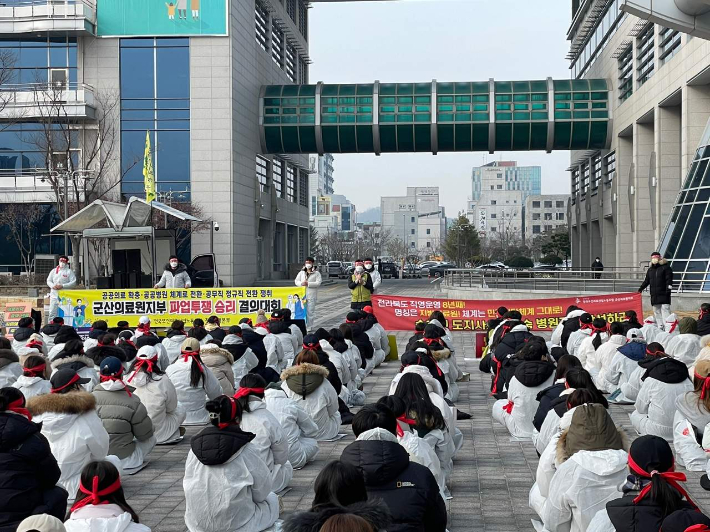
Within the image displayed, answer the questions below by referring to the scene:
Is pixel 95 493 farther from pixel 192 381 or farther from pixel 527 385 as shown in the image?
pixel 527 385

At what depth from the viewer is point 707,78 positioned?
1209 inches

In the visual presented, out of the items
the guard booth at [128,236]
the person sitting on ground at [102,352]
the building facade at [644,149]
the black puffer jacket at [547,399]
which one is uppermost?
the building facade at [644,149]

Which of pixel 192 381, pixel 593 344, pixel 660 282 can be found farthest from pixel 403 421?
pixel 660 282

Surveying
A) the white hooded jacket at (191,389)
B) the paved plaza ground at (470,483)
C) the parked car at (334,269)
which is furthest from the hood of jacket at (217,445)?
the parked car at (334,269)

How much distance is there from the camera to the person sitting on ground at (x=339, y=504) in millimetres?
3217

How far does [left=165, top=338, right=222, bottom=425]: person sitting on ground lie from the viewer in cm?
1052

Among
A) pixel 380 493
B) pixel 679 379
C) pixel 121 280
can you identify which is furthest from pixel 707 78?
pixel 380 493

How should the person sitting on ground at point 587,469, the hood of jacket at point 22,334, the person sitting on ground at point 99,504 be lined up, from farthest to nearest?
1. the hood of jacket at point 22,334
2. the person sitting on ground at point 587,469
3. the person sitting on ground at point 99,504

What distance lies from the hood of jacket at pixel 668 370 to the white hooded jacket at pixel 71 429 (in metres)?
5.97

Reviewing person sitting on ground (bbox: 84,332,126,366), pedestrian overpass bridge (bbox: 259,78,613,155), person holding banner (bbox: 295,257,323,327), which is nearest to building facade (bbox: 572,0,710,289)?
pedestrian overpass bridge (bbox: 259,78,613,155)

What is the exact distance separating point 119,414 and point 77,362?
1.81 meters

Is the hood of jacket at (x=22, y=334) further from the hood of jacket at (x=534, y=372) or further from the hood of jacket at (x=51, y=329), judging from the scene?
the hood of jacket at (x=534, y=372)

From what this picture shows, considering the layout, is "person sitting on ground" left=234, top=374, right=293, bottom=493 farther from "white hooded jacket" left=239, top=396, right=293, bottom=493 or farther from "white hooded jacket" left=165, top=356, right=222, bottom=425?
"white hooded jacket" left=165, top=356, right=222, bottom=425

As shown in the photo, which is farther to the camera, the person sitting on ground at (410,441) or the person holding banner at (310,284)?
the person holding banner at (310,284)
